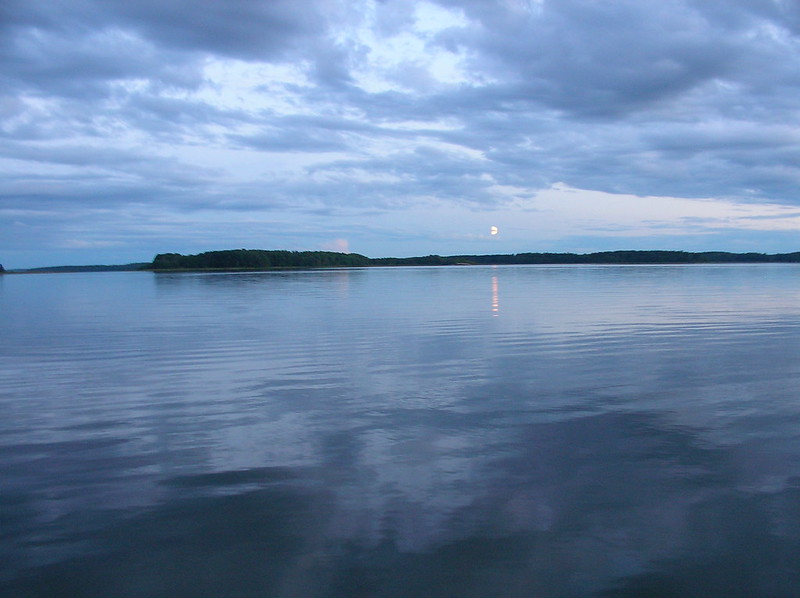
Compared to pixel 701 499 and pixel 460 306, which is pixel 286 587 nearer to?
pixel 701 499

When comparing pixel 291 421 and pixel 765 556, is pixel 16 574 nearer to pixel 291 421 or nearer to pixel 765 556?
pixel 291 421

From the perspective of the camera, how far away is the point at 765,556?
7.32 m

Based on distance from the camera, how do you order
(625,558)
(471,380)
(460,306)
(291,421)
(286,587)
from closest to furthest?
1. (286,587)
2. (625,558)
3. (291,421)
4. (471,380)
5. (460,306)

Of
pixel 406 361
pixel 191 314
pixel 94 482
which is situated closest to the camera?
pixel 94 482

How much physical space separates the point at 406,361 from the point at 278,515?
12.0 meters

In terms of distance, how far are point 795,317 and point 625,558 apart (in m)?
29.7

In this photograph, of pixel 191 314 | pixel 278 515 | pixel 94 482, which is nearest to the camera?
pixel 278 515

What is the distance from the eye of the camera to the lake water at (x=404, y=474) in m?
7.09

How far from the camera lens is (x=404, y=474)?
991 cm

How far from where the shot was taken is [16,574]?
7.06 meters

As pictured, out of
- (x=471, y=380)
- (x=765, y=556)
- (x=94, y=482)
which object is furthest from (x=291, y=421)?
(x=765, y=556)

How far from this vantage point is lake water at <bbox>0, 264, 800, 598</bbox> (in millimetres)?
7090

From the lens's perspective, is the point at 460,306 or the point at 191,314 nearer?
the point at 191,314

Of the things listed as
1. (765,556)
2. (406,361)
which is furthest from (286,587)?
(406,361)
